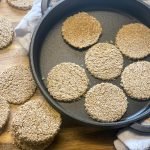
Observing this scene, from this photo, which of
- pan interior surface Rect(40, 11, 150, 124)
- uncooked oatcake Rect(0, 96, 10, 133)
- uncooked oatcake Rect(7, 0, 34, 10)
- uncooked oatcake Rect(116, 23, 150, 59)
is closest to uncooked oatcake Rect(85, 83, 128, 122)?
pan interior surface Rect(40, 11, 150, 124)

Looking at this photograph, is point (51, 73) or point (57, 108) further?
point (51, 73)

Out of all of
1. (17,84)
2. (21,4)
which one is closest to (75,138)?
(17,84)

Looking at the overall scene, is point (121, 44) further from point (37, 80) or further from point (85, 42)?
point (37, 80)

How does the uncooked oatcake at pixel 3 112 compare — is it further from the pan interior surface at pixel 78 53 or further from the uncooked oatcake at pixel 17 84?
the pan interior surface at pixel 78 53

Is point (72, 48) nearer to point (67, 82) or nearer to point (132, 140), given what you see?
point (67, 82)

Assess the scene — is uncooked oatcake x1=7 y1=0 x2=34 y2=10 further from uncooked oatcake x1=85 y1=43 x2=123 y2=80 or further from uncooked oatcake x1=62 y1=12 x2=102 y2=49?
uncooked oatcake x1=85 y1=43 x2=123 y2=80

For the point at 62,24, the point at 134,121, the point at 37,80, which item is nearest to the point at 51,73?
the point at 37,80

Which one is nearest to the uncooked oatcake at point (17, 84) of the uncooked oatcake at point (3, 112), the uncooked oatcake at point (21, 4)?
the uncooked oatcake at point (3, 112)

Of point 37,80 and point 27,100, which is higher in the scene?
point 37,80
